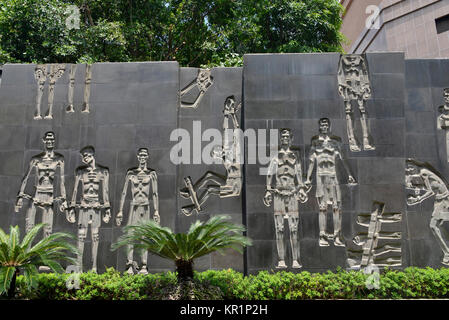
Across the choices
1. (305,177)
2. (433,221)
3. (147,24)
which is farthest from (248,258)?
(147,24)

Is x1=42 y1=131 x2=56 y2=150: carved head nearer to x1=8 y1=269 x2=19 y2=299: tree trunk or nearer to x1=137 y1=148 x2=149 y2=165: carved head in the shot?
x1=137 y1=148 x2=149 y2=165: carved head

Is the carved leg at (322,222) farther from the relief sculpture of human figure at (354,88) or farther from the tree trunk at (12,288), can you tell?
the tree trunk at (12,288)

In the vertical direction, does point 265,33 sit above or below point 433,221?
above

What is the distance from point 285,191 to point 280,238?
1.44 m

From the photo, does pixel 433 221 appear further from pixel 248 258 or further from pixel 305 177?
pixel 248 258

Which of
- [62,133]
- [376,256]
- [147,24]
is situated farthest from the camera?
[147,24]

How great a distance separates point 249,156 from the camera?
1267 centimetres

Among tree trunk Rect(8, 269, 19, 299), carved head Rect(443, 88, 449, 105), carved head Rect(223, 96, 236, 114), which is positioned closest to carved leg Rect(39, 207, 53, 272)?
tree trunk Rect(8, 269, 19, 299)

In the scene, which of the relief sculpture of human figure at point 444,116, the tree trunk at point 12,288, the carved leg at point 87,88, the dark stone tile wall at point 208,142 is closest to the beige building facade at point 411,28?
the relief sculpture of human figure at point 444,116

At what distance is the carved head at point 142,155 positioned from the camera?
1289cm

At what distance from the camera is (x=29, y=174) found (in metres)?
12.9
